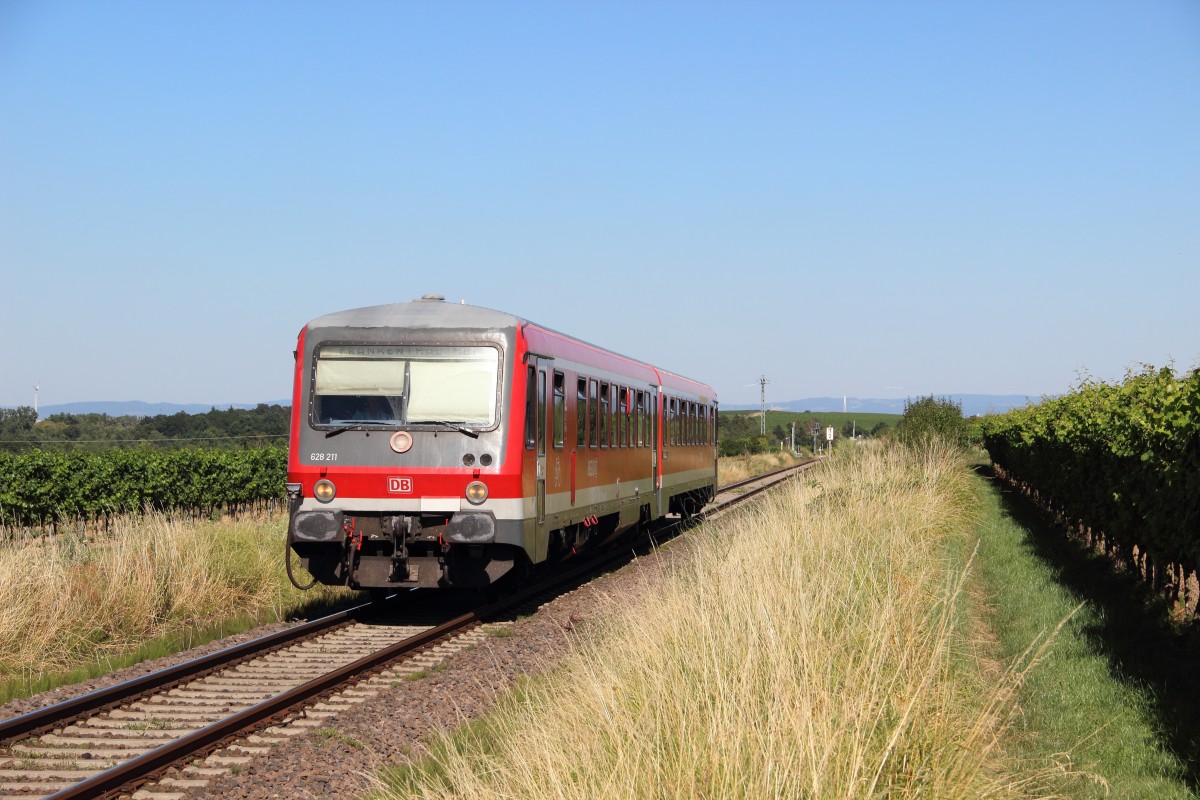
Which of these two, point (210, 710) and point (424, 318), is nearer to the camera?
point (210, 710)

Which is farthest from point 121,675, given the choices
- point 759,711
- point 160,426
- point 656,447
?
point 160,426

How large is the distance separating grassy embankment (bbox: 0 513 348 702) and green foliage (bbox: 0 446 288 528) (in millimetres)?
14996

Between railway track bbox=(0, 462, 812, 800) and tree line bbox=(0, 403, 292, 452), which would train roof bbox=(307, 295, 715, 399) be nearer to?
railway track bbox=(0, 462, 812, 800)

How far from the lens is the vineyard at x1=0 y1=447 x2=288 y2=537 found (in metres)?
29.5

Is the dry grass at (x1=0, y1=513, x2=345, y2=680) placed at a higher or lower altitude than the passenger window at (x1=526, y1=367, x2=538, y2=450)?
lower

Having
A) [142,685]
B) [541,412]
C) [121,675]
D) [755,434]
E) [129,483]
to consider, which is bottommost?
[121,675]

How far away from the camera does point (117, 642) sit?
11.3m

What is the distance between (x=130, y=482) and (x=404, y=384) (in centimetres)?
2355

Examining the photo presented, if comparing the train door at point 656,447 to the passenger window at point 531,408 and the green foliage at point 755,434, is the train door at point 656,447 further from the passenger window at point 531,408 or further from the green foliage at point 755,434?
the green foliage at point 755,434

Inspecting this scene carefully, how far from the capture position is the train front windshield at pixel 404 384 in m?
12.0

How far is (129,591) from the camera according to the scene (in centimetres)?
1195

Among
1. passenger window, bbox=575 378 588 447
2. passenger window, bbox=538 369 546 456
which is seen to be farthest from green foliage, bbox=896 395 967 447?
passenger window, bbox=538 369 546 456

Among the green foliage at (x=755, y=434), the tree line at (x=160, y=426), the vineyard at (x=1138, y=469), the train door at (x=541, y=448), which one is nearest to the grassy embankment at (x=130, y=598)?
the train door at (x=541, y=448)

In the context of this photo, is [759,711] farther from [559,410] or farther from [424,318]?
[559,410]
